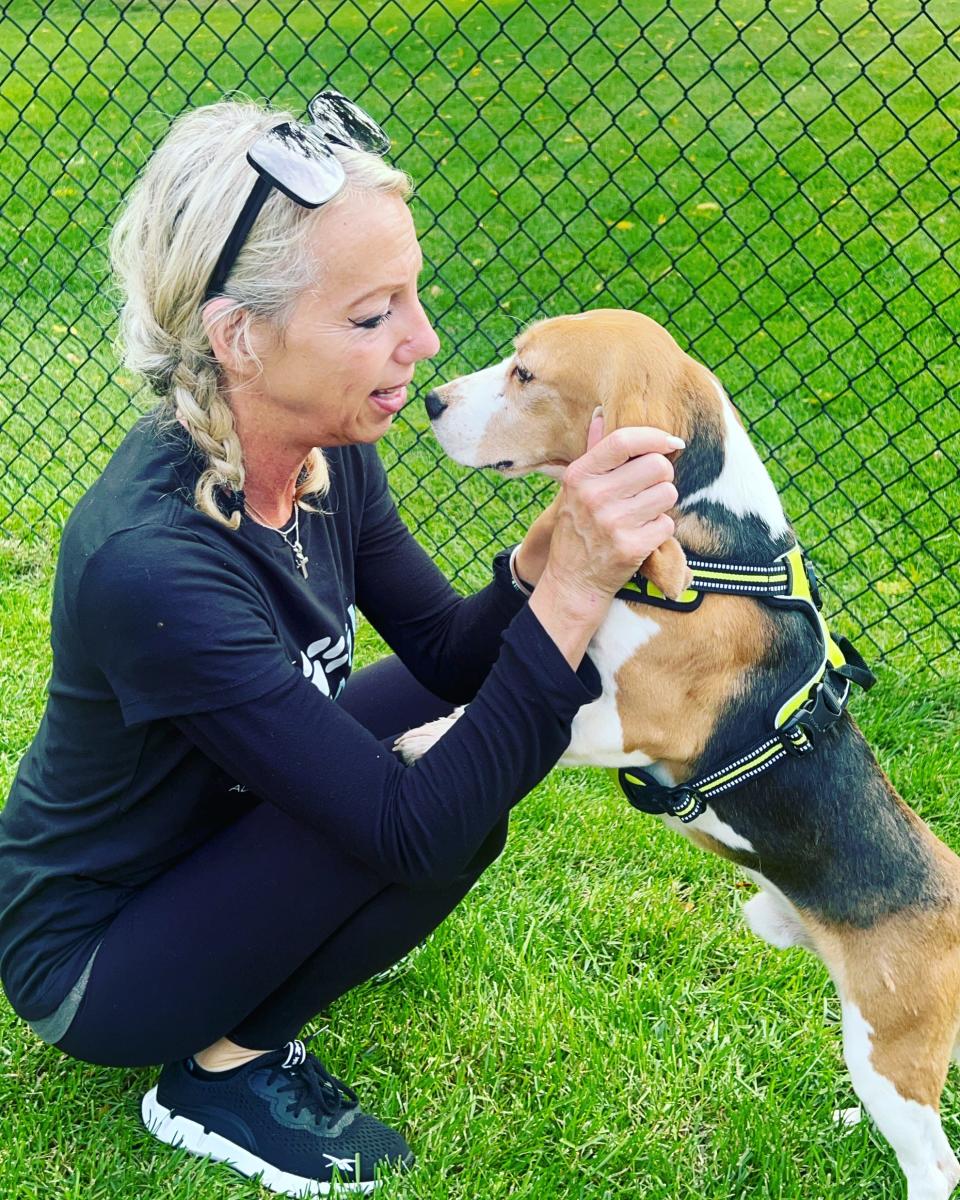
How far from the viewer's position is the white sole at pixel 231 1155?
2.57 m

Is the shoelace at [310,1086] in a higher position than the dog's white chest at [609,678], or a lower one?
lower

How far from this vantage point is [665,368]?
2.48 meters

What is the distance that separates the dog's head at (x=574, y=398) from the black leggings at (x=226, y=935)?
32.6 inches

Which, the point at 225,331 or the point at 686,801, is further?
the point at 686,801

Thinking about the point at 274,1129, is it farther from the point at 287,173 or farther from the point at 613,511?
the point at 287,173

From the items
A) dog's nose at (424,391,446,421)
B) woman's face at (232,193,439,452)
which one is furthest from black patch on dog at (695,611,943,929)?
woman's face at (232,193,439,452)

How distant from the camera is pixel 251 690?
7.18 feet

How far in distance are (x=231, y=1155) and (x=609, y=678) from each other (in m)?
1.23

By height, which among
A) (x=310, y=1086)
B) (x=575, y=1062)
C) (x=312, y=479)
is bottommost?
(x=310, y=1086)

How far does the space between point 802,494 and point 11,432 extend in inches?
135

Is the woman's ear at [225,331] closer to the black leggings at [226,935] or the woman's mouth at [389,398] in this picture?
the woman's mouth at [389,398]

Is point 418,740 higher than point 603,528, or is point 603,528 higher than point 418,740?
point 603,528

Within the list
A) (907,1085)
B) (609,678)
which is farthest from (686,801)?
(907,1085)

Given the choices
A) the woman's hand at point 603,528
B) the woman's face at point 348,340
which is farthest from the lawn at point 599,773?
the woman's hand at point 603,528
